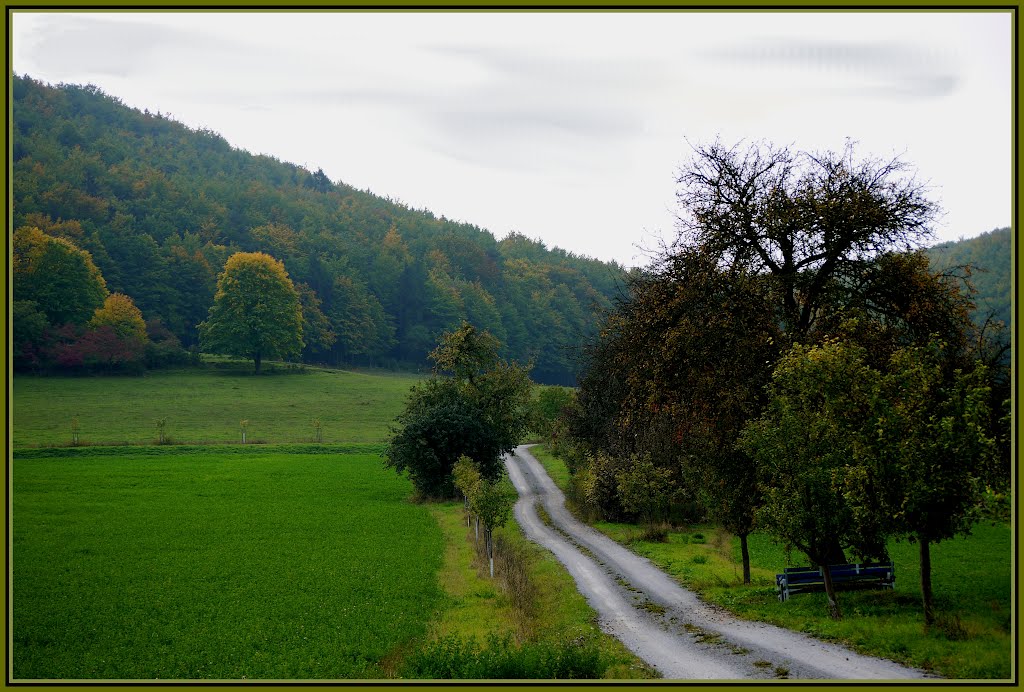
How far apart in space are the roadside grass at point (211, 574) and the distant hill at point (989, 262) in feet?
255

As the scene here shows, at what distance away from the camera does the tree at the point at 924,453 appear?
61.3ft

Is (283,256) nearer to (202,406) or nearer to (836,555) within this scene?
(202,406)

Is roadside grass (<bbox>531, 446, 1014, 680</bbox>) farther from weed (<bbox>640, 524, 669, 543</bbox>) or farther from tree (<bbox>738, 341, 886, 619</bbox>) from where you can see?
tree (<bbox>738, 341, 886, 619</bbox>)

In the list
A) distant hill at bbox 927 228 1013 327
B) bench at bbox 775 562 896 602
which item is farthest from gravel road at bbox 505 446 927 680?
distant hill at bbox 927 228 1013 327

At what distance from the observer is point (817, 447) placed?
21.4 m

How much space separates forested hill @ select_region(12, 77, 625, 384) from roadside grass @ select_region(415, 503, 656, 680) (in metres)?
92.0

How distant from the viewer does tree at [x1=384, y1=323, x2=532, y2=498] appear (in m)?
55.8

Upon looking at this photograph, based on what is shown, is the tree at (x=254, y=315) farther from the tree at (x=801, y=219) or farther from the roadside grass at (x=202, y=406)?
the tree at (x=801, y=219)

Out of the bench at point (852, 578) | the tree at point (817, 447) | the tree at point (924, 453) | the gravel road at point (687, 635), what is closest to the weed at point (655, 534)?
the gravel road at point (687, 635)

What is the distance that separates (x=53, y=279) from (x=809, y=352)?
4133 inches

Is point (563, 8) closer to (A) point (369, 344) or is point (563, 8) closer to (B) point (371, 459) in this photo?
(B) point (371, 459)

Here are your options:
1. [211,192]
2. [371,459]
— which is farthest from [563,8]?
[211,192]

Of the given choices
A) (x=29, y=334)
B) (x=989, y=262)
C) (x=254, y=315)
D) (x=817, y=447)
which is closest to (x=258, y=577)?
(x=817, y=447)

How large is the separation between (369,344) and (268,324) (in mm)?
32258
